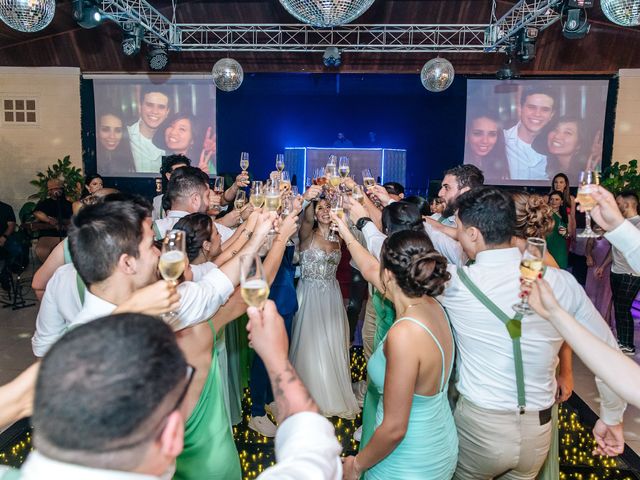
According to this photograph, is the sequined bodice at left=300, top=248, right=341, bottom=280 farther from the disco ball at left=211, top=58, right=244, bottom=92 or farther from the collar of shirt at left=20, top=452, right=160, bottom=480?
the disco ball at left=211, top=58, right=244, bottom=92

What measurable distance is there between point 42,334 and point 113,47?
788cm

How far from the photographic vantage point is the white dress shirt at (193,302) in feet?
4.96

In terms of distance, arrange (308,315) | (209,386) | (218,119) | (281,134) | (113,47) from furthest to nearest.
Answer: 1. (281,134)
2. (218,119)
3. (113,47)
4. (308,315)
5. (209,386)

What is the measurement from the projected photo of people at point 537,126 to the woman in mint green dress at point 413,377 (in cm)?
762

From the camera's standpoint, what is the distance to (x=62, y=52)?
8.95 meters

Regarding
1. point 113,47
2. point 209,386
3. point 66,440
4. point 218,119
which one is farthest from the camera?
point 218,119

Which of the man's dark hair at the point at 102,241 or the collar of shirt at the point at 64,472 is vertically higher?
the man's dark hair at the point at 102,241

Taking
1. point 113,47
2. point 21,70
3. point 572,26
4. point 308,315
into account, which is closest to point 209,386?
point 308,315

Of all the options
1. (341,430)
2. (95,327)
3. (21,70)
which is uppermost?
(21,70)

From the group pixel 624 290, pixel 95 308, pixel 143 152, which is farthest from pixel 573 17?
pixel 143 152

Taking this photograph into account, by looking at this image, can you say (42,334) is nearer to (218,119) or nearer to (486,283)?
(486,283)

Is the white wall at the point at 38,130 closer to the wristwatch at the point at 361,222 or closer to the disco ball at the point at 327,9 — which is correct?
the disco ball at the point at 327,9

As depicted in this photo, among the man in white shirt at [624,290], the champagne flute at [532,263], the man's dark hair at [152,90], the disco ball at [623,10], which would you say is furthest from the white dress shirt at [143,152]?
the champagne flute at [532,263]

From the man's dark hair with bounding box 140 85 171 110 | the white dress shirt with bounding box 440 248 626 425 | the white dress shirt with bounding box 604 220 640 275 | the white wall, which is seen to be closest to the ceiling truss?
the man's dark hair with bounding box 140 85 171 110
